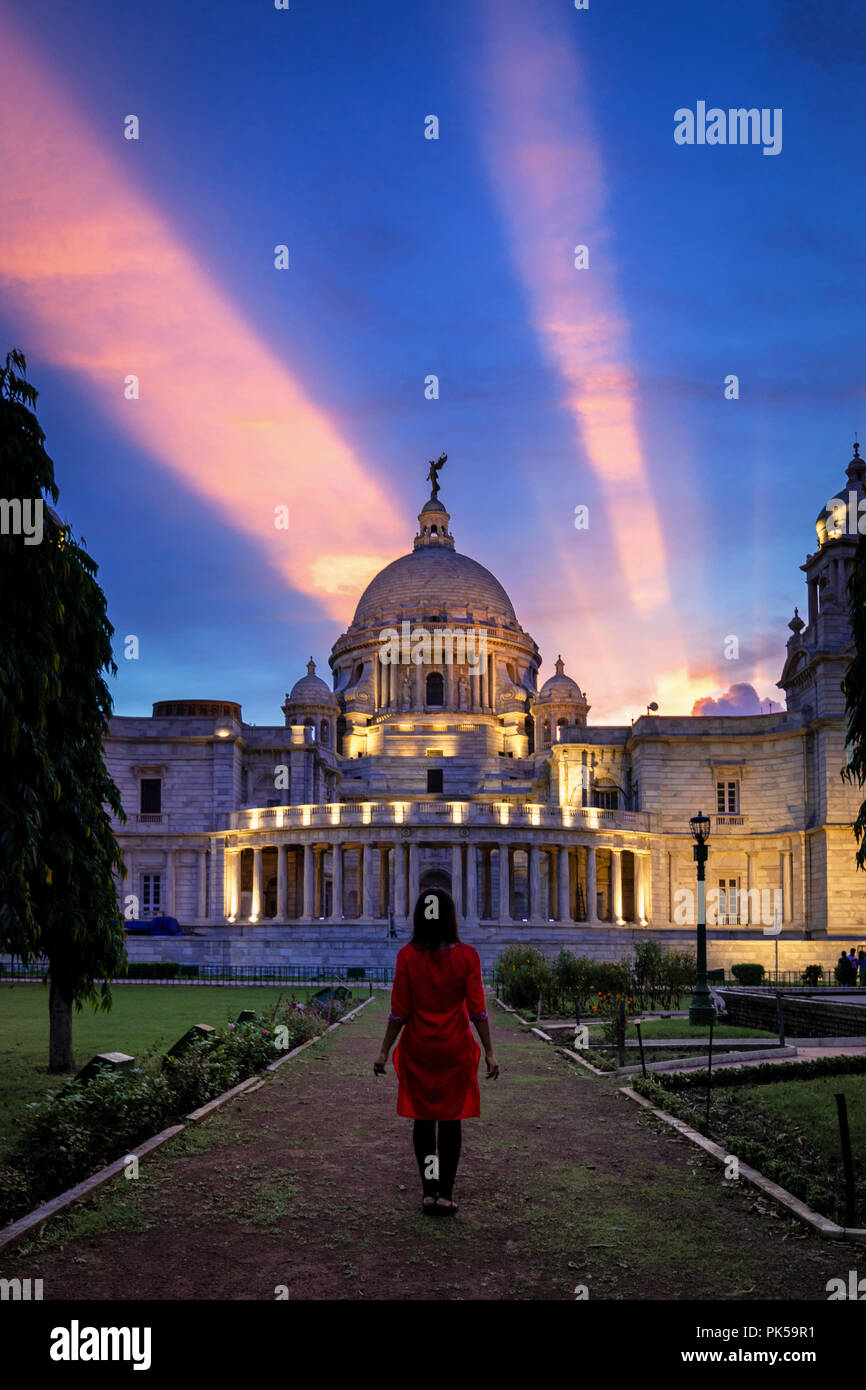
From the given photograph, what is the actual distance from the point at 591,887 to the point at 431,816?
33.0ft

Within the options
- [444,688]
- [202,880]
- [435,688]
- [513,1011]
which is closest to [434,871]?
[202,880]

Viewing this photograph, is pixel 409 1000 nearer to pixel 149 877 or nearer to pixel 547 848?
pixel 547 848

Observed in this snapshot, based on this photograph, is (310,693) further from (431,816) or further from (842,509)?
(842,509)

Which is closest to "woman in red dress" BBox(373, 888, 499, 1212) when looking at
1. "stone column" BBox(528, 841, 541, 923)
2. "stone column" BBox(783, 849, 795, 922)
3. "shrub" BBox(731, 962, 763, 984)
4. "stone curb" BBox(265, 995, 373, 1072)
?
"stone curb" BBox(265, 995, 373, 1072)

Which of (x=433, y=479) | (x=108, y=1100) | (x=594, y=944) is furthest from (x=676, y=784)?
(x=108, y=1100)

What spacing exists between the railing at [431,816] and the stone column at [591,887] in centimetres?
152

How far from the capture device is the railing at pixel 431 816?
63219mm

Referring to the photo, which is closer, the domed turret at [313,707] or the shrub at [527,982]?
the shrub at [527,982]

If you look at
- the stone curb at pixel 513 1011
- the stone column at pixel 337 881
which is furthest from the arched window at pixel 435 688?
the stone curb at pixel 513 1011

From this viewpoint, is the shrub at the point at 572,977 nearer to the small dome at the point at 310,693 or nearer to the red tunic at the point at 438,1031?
the red tunic at the point at 438,1031

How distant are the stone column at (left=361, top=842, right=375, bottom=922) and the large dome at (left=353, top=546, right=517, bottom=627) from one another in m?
33.4

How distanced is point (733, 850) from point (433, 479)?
186ft

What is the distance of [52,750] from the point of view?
59.1 ft
